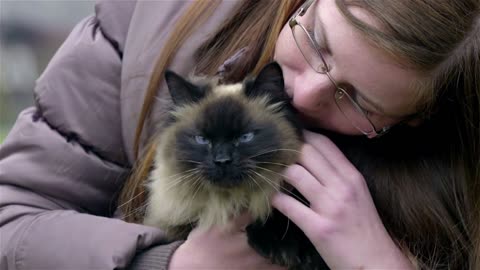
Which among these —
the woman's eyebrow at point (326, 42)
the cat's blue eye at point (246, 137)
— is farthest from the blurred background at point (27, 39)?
the woman's eyebrow at point (326, 42)

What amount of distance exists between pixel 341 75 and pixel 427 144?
405mm

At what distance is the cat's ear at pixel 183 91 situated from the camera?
5.06 feet

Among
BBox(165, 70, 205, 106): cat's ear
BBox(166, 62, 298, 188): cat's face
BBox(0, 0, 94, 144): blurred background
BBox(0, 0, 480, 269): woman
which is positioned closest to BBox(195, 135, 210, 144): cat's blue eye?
BBox(166, 62, 298, 188): cat's face

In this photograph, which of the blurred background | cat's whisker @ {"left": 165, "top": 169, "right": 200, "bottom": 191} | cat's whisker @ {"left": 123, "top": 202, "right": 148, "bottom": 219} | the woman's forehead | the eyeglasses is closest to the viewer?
the woman's forehead

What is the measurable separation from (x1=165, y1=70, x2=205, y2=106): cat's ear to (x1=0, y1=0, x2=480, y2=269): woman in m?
0.11

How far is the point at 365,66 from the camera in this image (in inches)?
52.1

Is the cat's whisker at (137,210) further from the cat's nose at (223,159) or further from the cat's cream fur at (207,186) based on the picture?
the cat's nose at (223,159)

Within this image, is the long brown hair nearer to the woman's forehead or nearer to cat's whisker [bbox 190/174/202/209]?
the woman's forehead

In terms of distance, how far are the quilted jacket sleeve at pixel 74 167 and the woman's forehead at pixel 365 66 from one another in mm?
688

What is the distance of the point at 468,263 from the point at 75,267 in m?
1.08

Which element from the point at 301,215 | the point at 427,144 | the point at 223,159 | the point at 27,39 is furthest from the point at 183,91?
the point at 27,39

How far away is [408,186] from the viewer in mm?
1529

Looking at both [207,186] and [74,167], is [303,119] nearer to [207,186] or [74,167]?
[207,186]

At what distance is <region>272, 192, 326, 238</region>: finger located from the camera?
54.7 inches
